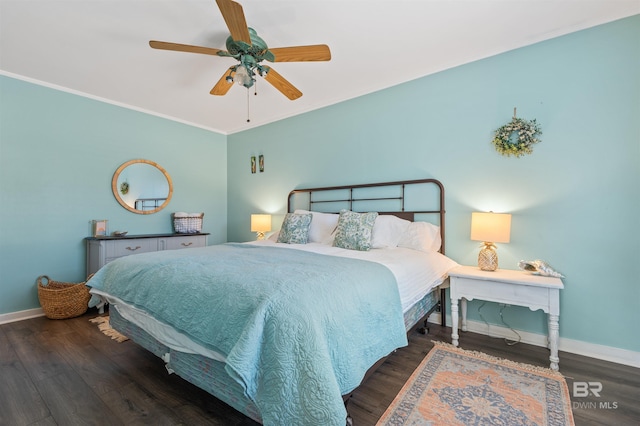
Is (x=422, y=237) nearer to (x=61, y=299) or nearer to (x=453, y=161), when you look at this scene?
(x=453, y=161)

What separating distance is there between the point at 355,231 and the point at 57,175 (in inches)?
140

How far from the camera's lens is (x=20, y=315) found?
9.94ft

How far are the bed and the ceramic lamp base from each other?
29cm

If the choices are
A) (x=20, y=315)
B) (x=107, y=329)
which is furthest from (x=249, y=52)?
(x=20, y=315)

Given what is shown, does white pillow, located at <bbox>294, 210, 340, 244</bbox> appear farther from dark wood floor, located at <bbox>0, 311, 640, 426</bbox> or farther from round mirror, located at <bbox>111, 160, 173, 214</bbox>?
round mirror, located at <bbox>111, 160, 173, 214</bbox>

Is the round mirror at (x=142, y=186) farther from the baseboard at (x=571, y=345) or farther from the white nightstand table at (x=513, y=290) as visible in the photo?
the baseboard at (x=571, y=345)

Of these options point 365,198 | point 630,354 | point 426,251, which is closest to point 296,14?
point 365,198

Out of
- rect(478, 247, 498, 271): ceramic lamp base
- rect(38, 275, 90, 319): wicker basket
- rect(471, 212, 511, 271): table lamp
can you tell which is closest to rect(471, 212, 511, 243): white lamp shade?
rect(471, 212, 511, 271): table lamp

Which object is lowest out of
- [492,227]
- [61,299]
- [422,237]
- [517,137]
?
[61,299]

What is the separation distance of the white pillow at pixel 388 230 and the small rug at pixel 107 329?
2.47 metres

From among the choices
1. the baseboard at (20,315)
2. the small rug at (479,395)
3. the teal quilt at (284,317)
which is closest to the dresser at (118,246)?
the baseboard at (20,315)

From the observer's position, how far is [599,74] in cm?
219

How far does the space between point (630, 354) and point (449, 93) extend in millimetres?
2594

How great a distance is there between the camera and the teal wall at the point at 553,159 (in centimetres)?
210
